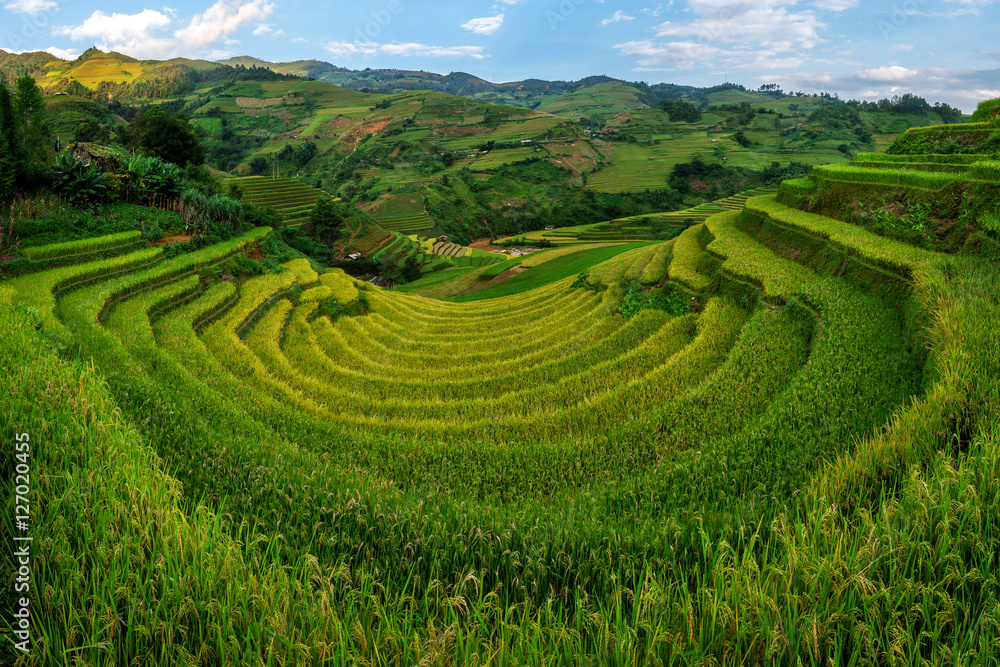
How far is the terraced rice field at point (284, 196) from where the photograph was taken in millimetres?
46188

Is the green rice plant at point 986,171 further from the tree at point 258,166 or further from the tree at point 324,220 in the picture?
the tree at point 258,166

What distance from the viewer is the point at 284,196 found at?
1957 inches

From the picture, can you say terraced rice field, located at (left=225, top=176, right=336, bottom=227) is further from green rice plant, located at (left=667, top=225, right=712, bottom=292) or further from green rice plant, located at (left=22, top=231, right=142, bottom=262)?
green rice plant, located at (left=667, top=225, right=712, bottom=292)

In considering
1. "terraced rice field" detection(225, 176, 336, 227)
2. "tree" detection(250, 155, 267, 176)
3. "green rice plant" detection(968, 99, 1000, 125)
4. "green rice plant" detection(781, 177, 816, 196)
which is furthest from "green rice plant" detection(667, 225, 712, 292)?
"tree" detection(250, 155, 267, 176)

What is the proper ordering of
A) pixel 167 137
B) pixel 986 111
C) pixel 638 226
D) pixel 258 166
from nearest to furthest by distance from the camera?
1. pixel 986 111
2. pixel 167 137
3. pixel 638 226
4. pixel 258 166

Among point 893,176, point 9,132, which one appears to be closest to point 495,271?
point 9,132

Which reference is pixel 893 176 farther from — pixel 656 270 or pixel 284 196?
pixel 284 196

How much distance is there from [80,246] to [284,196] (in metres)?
41.1

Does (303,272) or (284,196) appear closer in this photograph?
(303,272)

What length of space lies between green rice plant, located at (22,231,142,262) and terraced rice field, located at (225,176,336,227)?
32.6 metres

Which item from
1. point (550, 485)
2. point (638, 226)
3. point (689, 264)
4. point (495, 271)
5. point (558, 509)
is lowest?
point (550, 485)

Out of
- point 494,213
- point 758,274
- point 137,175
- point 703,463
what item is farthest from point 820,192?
point 494,213

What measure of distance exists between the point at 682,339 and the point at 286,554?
8.59 metres

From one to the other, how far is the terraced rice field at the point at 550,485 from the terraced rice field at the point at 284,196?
39334 mm
